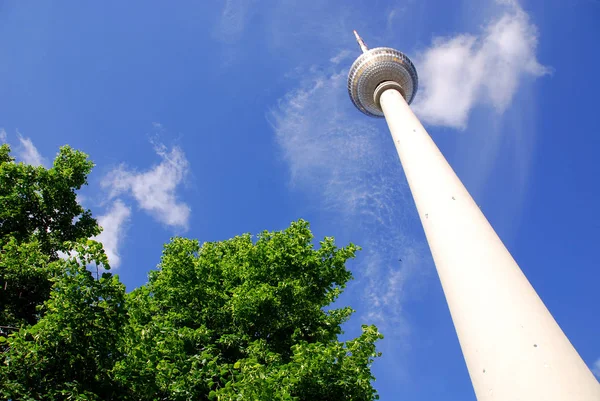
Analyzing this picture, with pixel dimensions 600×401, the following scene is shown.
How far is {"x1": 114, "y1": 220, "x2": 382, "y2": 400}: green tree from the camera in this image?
859 centimetres

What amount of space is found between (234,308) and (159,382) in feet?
9.46

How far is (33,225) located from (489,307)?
12.8 m

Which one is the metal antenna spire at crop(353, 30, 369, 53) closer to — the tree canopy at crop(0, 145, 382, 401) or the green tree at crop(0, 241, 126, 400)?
the tree canopy at crop(0, 145, 382, 401)

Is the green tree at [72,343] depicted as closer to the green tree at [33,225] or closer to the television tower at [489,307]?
the green tree at [33,225]

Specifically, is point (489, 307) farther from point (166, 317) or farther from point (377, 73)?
point (377, 73)

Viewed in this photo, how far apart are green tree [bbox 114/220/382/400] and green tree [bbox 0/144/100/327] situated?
8.68 ft

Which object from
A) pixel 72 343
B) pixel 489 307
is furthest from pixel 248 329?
pixel 489 307

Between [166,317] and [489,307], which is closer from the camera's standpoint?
[489,307]

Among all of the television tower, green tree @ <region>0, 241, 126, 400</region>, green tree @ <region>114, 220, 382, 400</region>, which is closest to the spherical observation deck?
the television tower

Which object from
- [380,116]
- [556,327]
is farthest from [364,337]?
[380,116]

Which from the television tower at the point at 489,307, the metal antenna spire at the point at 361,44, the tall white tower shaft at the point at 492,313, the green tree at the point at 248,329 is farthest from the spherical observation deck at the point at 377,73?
the tall white tower shaft at the point at 492,313

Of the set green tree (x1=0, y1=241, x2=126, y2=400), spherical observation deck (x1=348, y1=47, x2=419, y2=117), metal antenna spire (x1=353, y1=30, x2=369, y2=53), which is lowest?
green tree (x1=0, y1=241, x2=126, y2=400)

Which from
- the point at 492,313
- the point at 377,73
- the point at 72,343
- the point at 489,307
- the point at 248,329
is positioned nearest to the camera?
the point at 492,313

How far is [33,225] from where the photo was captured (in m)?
Answer: 11.9
